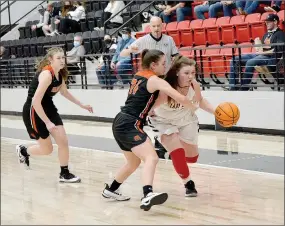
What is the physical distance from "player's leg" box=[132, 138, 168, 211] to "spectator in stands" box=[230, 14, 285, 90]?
4747 mm

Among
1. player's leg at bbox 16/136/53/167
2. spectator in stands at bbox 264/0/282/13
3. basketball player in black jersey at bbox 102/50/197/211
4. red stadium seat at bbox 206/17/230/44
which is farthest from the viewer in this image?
red stadium seat at bbox 206/17/230/44

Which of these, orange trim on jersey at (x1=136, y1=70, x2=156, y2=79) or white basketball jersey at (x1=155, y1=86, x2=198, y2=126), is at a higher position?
orange trim on jersey at (x1=136, y1=70, x2=156, y2=79)

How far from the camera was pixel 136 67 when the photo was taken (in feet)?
42.5

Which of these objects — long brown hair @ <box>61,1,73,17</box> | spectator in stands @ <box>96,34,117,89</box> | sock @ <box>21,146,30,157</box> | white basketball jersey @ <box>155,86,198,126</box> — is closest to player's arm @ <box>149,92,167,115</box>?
white basketball jersey @ <box>155,86,198,126</box>

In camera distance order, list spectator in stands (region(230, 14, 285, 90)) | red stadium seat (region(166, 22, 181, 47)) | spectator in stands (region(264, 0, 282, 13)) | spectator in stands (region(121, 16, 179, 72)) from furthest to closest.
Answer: red stadium seat (region(166, 22, 181, 47))
spectator in stands (region(264, 0, 282, 13))
spectator in stands (region(230, 14, 285, 90))
spectator in stands (region(121, 16, 179, 72))

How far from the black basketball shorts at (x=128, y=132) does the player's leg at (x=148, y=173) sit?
33 millimetres

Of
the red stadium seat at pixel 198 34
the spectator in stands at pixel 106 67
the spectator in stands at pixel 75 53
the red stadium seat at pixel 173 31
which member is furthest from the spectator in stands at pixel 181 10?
the spectator in stands at pixel 75 53

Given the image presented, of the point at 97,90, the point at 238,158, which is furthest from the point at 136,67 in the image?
the point at 238,158

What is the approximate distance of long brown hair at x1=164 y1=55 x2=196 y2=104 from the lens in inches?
217

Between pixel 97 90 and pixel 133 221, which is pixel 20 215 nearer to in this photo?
pixel 133 221

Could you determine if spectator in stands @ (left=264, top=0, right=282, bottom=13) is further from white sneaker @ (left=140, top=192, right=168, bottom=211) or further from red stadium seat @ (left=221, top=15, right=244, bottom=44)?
white sneaker @ (left=140, top=192, right=168, bottom=211)

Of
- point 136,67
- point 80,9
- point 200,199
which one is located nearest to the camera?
point 200,199

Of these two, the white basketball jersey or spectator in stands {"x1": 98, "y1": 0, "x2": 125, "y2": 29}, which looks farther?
spectator in stands {"x1": 98, "y1": 0, "x2": 125, "y2": 29}

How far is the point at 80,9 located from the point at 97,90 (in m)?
3.91
